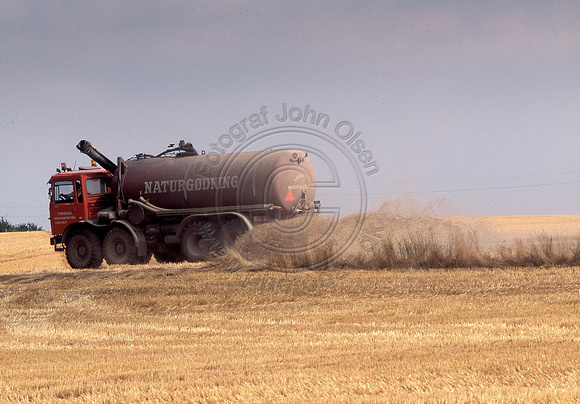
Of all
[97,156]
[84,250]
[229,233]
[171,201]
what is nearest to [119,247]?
[84,250]

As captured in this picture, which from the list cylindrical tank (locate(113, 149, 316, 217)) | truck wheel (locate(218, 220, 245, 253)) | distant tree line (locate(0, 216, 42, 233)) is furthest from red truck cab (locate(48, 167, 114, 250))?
distant tree line (locate(0, 216, 42, 233))

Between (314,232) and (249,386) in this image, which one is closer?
(249,386)

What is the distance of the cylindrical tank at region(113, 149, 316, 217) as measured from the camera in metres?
17.2

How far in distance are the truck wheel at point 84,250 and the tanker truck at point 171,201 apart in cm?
3

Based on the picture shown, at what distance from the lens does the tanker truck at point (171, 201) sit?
17.3 meters

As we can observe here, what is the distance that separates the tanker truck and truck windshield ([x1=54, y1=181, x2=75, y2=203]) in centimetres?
3

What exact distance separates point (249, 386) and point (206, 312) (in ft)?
18.0

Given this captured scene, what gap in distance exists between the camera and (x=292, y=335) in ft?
25.9

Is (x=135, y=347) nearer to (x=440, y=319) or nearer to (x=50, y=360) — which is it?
(x=50, y=360)

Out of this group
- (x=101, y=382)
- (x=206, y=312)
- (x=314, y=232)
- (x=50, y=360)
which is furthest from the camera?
(x=314, y=232)

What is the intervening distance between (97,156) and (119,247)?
3.20m

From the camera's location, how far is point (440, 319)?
27.9 feet

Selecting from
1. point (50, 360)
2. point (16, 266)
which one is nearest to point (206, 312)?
point (50, 360)

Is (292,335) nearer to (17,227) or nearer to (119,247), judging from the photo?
(119,247)
